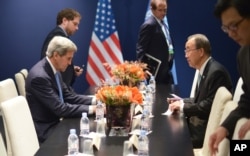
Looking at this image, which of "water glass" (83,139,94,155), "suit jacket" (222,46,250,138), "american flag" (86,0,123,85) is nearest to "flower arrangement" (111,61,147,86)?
"water glass" (83,139,94,155)

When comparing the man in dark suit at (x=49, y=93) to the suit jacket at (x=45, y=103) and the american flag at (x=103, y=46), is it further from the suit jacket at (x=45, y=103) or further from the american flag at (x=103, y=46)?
the american flag at (x=103, y=46)

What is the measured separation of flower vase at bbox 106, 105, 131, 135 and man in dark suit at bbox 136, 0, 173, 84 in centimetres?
259

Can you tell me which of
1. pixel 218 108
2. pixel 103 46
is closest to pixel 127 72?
pixel 218 108

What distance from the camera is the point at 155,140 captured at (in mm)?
2590

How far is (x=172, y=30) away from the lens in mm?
6520

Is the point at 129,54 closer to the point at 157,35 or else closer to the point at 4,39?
the point at 157,35

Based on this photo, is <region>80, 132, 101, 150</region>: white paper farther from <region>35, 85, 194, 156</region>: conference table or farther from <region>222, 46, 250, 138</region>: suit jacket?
<region>222, 46, 250, 138</region>: suit jacket

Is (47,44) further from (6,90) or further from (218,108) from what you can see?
(218,108)

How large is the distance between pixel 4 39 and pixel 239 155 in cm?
534

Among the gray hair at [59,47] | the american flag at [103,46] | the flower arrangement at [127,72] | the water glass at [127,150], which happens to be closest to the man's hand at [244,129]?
the water glass at [127,150]

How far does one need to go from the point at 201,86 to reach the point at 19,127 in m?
1.48

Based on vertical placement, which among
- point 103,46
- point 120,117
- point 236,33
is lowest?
point 120,117

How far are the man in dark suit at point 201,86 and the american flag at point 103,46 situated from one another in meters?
2.64

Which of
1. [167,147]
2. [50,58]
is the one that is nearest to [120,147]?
[167,147]
